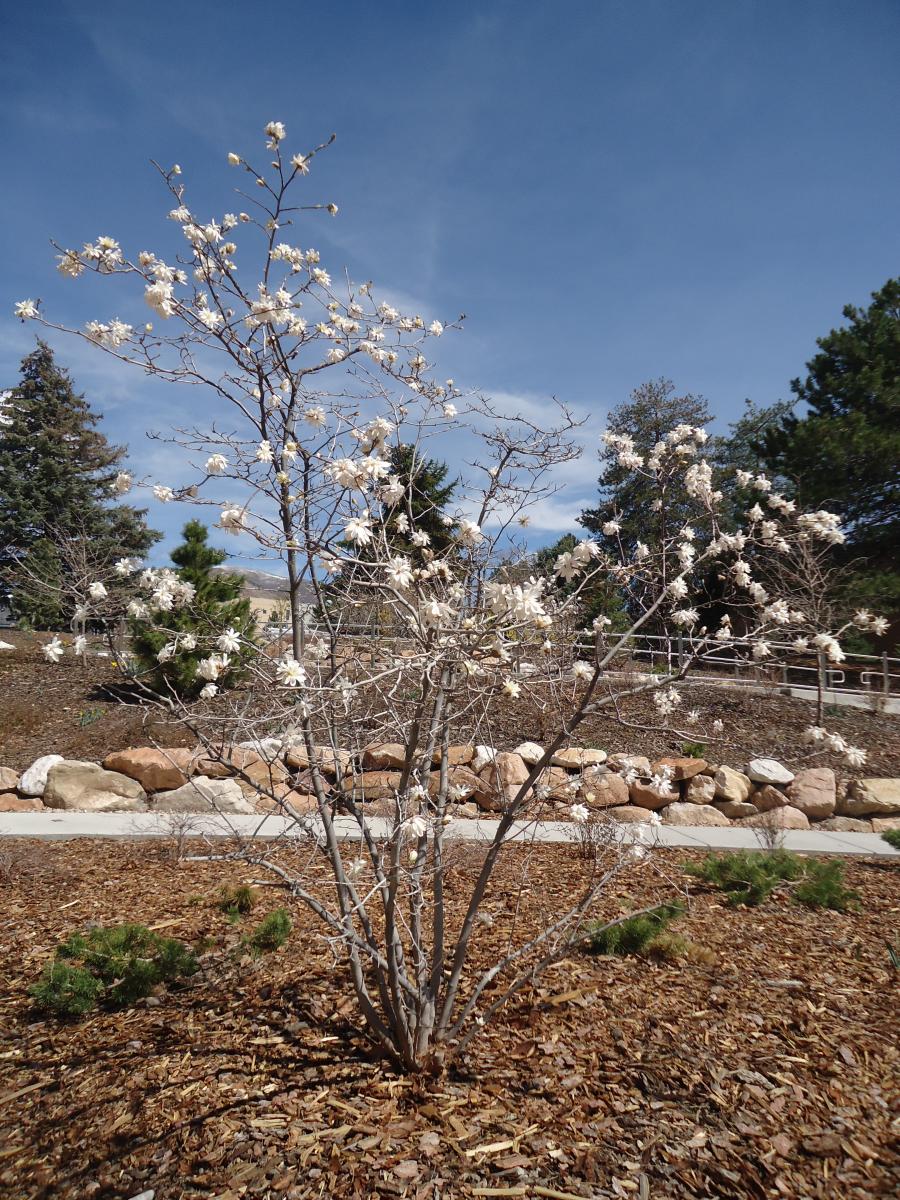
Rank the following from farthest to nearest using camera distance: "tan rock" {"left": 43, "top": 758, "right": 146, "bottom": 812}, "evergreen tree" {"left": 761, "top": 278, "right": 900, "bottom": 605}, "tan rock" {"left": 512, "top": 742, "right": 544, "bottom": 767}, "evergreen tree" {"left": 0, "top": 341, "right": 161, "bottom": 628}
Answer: "evergreen tree" {"left": 0, "top": 341, "right": 161, "bottom": 628} → "evergreen tree" {"left": 761, "top": 278, "right": 900, "bottom": 605} → "tan rock" {"left": 512, "top": 742, "right": 544, "bottom": 767} → "tan rock" {"left": 43, "top": 758, "right": 146, "bottom": 812}

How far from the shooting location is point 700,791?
252 inches

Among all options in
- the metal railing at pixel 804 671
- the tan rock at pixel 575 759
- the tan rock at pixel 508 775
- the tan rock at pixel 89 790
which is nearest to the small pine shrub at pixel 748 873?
the tan rock at pixel 575 759

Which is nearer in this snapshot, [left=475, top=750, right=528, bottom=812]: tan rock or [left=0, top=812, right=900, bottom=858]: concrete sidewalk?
[left=0, top=812, right=900, bottom=858]: concrete sidewalk

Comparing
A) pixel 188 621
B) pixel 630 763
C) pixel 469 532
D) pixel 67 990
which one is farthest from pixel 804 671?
pixel 67 990

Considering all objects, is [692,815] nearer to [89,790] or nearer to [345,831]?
[345,831]

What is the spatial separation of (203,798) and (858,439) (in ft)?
45.4

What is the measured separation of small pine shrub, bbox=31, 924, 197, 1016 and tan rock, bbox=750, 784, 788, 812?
17.4 feet

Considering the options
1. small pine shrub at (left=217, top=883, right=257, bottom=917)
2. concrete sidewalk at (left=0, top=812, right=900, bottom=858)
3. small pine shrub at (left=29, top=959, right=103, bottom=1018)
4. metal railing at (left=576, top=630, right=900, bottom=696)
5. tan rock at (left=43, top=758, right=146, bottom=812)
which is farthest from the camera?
metal railing at (left=576, top=630, right=900, bottom=696)

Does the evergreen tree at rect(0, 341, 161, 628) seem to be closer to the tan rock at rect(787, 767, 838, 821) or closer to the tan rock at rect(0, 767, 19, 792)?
the tan rock at rect(0, 767, 19, 792)

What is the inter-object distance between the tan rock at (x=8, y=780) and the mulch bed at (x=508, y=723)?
52 centimetres

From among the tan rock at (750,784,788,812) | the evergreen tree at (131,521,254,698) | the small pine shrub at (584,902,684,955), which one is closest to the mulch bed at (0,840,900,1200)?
the small pine shrub at (584,902,684,955)

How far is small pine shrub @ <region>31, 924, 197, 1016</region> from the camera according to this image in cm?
252

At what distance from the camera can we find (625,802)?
6199 mm

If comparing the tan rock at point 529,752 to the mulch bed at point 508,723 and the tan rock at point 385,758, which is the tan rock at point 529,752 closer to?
the mulch bed at point 508,723
